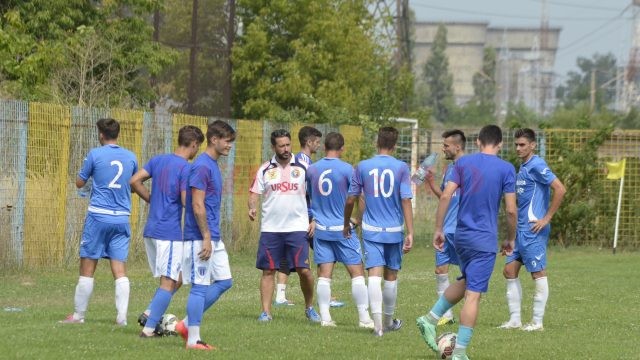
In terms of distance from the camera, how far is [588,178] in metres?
29.1

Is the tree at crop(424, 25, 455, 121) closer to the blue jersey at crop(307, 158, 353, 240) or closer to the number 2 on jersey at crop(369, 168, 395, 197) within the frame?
the blue jersey at crop(307, 158, 353, 240)

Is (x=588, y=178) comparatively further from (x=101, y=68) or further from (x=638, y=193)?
(x=101, y=68)

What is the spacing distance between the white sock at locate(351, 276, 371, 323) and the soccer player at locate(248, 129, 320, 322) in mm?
937

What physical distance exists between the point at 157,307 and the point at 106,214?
1801 mm

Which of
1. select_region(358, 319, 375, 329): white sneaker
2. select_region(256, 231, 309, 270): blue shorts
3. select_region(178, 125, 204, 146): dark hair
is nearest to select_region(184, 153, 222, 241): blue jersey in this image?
select_region(178, 125, 204, 146): dark hair

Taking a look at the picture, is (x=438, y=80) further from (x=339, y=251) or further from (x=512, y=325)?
(x=339, y=251)

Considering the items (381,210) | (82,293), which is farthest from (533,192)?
(82,293)

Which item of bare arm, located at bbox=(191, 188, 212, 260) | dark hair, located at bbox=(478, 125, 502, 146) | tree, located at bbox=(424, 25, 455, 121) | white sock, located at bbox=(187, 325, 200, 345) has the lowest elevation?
white sock, located at bbox=(187, 325, 200, 345)

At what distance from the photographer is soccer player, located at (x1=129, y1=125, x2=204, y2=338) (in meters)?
12.2

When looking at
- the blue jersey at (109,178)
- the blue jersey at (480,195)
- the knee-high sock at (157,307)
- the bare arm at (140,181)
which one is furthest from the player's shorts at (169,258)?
the blue jersey at (480,195)

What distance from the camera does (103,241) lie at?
1370cm

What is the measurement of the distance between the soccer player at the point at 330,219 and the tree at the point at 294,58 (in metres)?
25.1

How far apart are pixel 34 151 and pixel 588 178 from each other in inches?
537

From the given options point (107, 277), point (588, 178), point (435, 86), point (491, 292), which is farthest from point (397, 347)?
point (435, 86)
